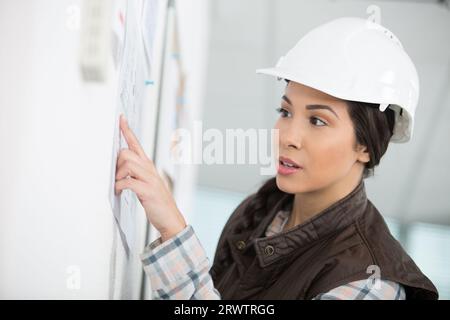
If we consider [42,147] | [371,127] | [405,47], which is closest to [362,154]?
[371,127]

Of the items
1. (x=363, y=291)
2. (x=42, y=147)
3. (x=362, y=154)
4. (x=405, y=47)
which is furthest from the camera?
(x=405, y=47)

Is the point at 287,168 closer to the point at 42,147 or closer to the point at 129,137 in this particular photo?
the point at 129,137

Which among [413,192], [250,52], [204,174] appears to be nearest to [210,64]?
[250,52]

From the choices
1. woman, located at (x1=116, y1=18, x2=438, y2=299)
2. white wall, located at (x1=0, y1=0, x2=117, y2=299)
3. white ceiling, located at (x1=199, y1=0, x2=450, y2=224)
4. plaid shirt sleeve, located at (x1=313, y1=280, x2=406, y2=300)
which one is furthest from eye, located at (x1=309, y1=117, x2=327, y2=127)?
white ceiling, located at (x1=199, y1=0, x2=450, y2=224)

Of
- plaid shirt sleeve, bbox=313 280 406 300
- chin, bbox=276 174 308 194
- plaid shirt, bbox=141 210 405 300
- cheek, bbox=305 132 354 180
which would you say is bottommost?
plaid shirt sleeve, bbox=313 280 406 300

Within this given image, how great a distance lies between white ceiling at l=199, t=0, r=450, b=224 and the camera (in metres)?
1.76

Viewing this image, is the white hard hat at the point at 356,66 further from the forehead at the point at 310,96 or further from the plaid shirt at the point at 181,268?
the plaid shirt at the point at 181,268

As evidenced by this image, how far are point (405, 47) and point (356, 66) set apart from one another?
3.68 feet

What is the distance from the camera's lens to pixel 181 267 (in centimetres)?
91

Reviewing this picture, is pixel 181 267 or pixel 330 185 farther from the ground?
pixel 330 185

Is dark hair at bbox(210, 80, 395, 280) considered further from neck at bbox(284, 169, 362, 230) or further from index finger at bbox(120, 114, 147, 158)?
index finger at bbox(120, 114, 147, 158)

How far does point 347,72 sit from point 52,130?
0.59 m

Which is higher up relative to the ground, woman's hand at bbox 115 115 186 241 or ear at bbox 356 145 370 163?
ear at bbox 356 145 370 163

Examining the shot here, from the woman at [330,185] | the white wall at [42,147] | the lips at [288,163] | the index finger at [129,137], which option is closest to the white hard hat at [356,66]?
the woman at [330,185]
